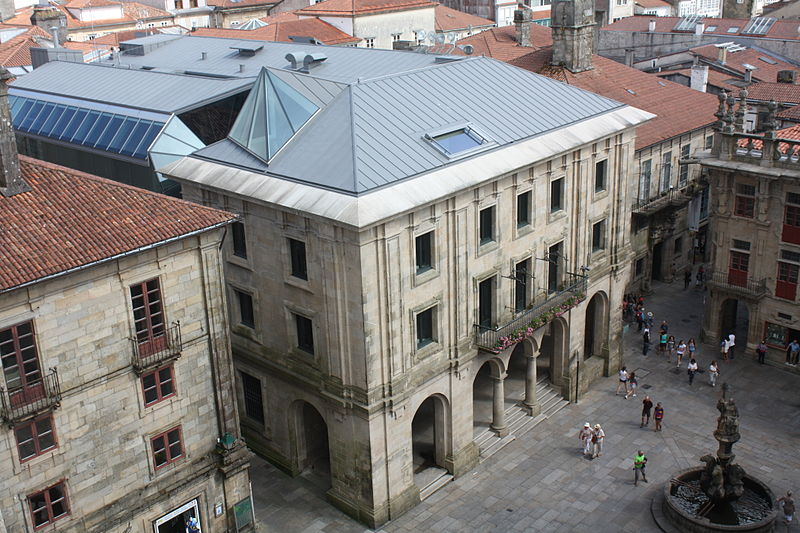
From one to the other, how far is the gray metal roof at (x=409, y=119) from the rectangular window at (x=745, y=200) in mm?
10803

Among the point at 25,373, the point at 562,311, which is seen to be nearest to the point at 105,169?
the point at 25,373

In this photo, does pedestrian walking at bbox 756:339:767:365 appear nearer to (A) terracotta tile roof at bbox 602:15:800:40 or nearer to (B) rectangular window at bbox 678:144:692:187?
(B) rectangular window at bbox 678:144:692:187

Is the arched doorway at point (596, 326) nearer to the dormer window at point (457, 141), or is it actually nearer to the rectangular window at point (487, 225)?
the rectangular window at point (487, 225)

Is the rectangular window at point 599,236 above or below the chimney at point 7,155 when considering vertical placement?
below

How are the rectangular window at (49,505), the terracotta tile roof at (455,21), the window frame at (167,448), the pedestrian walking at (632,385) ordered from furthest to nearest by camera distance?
the terracotta tile roof at (455,21) → the pedestrian walking at (632,385) → the window frame at (167,448) → the rectangular window at (49,505)

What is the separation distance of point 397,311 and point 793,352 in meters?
29.1

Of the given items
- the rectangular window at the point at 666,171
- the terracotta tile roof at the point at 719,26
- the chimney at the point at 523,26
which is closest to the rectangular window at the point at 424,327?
the rectangular window at the point at 666,171

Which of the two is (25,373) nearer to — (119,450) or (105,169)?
(119,450)

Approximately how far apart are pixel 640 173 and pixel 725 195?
8.30m

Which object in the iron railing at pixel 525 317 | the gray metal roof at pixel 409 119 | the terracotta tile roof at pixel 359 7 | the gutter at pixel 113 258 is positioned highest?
the terracotta tile roof at pixel 359 7

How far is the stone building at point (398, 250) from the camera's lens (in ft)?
127

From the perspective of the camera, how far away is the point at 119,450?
34.3 m

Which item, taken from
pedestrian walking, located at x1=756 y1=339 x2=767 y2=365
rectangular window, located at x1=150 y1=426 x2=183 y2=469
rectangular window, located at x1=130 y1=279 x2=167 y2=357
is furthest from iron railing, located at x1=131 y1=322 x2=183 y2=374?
pedestrian walking, located at x1=756 y1=339 x2=767 y2=365

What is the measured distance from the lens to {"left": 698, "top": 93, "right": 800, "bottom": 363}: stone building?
53.0 meters
